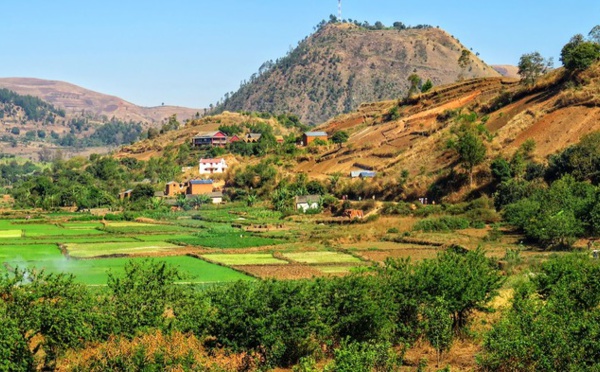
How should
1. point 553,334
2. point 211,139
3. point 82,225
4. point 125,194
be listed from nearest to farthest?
point 553,334 < point 82,225 < point 125,194 < point 211,139

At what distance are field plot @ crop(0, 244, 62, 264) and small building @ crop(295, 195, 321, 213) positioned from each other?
27122mm

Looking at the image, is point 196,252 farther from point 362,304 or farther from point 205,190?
point 205,190

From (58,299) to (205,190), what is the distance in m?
67.5

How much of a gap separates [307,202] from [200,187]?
19617mm

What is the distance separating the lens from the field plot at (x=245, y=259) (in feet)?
148

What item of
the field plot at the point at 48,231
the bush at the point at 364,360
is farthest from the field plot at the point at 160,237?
the bush at the point at 364,360

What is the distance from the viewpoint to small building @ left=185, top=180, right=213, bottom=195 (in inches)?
3536

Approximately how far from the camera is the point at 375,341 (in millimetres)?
23156

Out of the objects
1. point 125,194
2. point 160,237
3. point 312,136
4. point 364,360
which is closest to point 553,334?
point 364,360

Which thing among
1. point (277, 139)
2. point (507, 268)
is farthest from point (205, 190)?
point (507, 268)

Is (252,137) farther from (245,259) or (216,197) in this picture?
(245,259)

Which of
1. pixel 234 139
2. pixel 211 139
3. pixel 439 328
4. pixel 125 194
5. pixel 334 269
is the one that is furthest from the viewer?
pixel 211 139

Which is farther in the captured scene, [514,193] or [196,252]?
[514,193]

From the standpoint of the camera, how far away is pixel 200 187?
90.2 metres
